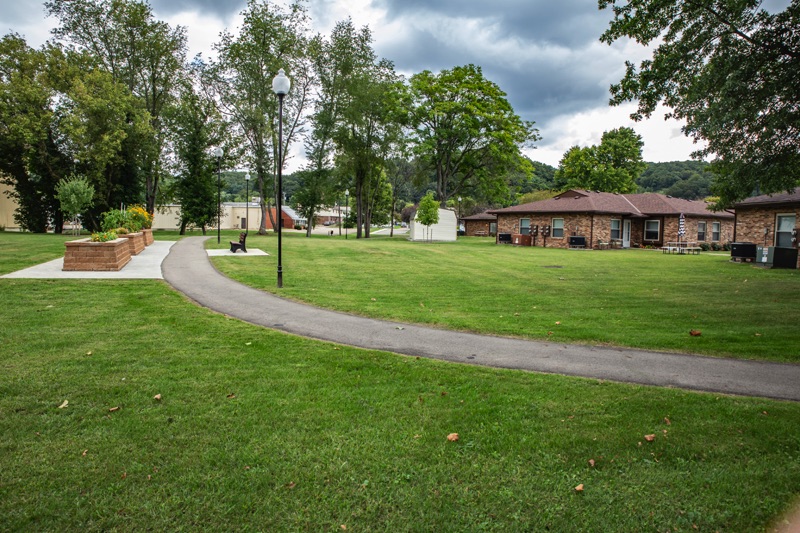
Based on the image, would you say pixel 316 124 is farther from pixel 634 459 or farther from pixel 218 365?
pixel 634 459

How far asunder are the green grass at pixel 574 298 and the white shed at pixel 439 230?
77.4ft

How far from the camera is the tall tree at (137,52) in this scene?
34.6m

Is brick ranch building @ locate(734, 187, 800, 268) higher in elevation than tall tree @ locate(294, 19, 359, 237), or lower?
lower

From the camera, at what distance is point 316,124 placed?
39469mm

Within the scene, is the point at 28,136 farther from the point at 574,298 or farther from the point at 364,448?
the point at 364,448

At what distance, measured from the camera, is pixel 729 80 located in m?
8.43

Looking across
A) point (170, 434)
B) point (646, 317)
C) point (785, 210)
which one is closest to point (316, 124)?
point (785, 210)

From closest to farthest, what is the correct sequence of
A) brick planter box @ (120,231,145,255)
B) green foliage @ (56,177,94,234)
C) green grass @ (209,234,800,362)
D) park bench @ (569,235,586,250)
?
green grass @ (209,234,800,362) < brick planter box @ (120,231,145,255) < green foliage @ (56,177,94,234) < park bench @ (569,235,586,250)

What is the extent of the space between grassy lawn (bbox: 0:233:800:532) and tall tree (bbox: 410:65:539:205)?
36.2m

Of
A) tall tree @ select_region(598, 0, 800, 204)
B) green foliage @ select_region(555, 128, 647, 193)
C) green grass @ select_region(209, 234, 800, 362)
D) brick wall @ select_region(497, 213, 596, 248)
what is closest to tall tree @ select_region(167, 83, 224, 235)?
green grass @ select_region(209, 234, 800, 362)

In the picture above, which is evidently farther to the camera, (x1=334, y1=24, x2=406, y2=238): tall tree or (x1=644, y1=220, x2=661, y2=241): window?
(x1=334, y1=24, x2=406, y2=238): tall tree

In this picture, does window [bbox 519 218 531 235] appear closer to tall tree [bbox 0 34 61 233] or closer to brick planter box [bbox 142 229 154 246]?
brick planter box [bbox 142 229 154 246]

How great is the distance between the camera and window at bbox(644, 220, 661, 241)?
33562 mm

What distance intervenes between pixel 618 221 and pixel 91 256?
106 ft
